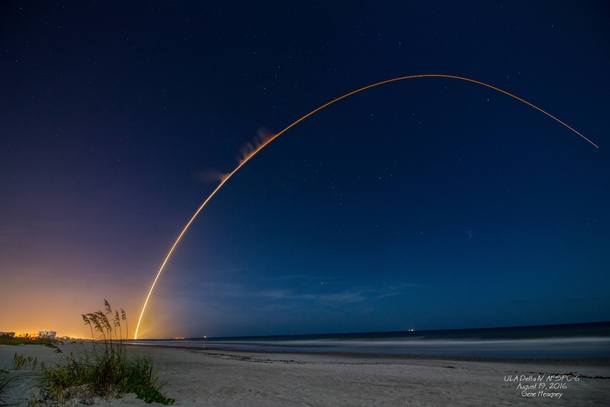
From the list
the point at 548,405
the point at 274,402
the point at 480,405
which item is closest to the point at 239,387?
the point at 274,402

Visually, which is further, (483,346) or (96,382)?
(483,346)

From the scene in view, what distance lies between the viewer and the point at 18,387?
23.2ft

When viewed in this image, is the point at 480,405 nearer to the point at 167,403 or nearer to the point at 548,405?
the point at 548,405

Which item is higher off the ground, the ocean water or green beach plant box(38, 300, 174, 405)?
green beach plant box(38, 300, 174, 405)

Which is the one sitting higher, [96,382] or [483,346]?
[96,382]

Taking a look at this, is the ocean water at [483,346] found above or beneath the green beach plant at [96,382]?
beneath

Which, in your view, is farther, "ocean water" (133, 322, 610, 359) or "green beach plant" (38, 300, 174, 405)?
"ocean water" (133, 322, 610, 359)

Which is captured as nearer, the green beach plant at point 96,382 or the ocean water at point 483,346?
the green beach plant at point 96,382

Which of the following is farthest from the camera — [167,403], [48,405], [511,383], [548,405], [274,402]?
[511,383]

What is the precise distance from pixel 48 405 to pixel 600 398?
13614 millimetres

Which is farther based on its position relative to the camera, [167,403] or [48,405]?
[167,403]

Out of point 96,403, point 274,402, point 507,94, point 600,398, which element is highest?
point 507,94

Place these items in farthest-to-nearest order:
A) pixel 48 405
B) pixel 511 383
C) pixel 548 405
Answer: pixel 511 383
pixel 548 405
pixel 48 405

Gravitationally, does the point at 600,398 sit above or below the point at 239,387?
below
